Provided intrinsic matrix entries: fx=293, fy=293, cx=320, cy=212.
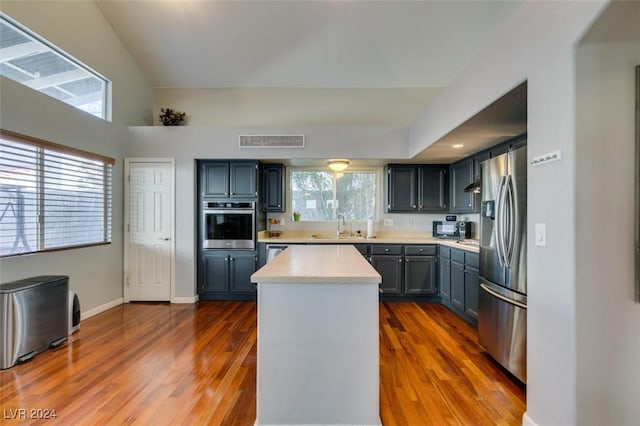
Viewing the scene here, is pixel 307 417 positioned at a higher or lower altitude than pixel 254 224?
lower

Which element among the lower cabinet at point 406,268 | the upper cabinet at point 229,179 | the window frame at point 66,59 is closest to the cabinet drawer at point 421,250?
the lower cabinet at point 406,268

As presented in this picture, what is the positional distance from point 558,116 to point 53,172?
444cm

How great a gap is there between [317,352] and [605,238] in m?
1.56

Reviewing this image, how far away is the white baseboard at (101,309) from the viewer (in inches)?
140

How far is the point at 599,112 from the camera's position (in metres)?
1.40

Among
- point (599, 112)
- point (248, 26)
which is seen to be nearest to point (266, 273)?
point (599, 112)

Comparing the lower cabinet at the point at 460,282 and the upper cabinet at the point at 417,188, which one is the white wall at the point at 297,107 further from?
the lower cabinet at the point at 460,282

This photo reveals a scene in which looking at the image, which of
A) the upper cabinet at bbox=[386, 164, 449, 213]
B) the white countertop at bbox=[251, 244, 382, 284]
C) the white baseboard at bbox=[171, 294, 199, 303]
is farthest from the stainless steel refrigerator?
the white baseboard at bbox=[171, 294, 199, 303]

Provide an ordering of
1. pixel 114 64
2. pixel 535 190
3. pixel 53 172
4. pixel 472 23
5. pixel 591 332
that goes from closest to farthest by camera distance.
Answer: pixel 591 332 → pixel 535 190 → pixel 53 172 → pixel 472 23 → pixel 114 64

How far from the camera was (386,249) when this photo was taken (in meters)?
4.27

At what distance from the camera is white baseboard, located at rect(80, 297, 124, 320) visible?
3561mm

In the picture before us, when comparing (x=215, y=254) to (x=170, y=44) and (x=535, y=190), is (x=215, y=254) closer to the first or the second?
(x=170, y=44)

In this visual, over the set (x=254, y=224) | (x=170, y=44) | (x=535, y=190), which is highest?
(x=170, y=44)

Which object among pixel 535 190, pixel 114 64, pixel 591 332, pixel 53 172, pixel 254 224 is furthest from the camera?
pixel 254 224
